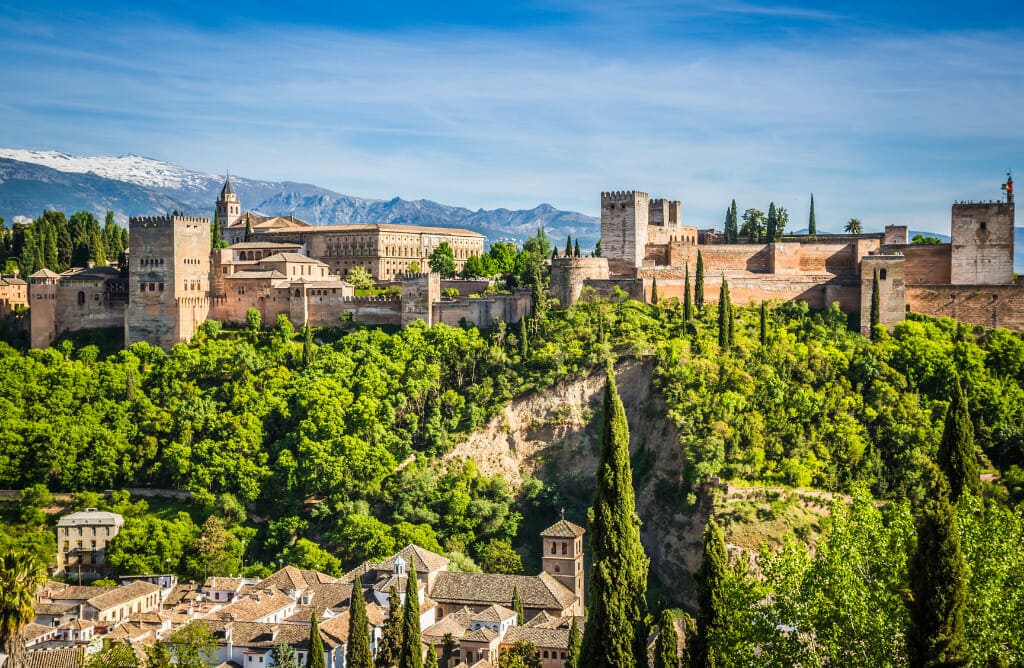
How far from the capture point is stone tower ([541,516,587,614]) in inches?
2005

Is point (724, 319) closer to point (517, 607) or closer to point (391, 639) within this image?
point (517, 607)

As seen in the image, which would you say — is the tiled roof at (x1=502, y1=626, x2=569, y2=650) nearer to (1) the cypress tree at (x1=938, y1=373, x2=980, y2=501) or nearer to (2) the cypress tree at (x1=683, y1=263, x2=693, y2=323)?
(1) the cypress tree at (x1=938, y1=373, x2=980, y2=501)

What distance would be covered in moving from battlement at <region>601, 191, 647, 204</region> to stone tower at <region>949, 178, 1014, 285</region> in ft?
55.8

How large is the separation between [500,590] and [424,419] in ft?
47.0

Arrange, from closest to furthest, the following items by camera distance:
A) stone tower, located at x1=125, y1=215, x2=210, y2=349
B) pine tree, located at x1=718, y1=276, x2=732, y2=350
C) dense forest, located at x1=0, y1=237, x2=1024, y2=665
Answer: dense forest, located at x1=0, y1=237, x2=1024, y2=665 → pine tree, located at x1=718, y1=276, x2=732, y2=350 → stone tower, located at x1=125, y1=215, x2=210, y2=349

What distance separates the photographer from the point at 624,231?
71.1 meters

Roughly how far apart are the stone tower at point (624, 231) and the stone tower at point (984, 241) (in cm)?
1677

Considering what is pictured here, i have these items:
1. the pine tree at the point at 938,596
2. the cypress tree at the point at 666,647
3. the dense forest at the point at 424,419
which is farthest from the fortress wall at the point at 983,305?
the pine tree at the point at 938,596

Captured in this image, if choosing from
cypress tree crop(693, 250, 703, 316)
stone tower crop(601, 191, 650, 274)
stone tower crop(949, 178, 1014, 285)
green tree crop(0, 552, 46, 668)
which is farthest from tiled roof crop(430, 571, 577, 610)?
stone tower crop(949, 178, 1014, 285)

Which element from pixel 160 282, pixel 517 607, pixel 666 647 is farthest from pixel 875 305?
pixel 160 282

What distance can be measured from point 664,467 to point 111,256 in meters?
43.7

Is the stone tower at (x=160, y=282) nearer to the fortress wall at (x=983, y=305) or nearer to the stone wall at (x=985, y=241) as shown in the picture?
the fortress wall at (x=983, y=305)

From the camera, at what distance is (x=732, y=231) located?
82.2 metres

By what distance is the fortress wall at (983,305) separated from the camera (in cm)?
6462
